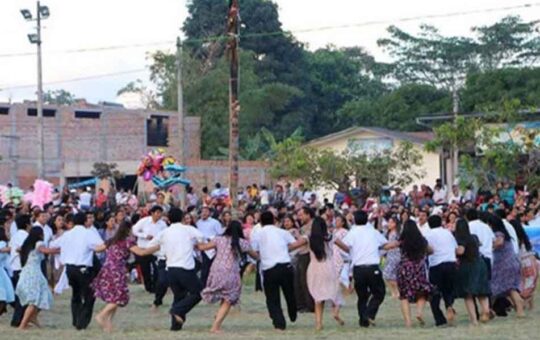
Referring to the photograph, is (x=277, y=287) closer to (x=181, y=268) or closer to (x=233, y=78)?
(x=181, y=268)

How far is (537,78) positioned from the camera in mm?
57000

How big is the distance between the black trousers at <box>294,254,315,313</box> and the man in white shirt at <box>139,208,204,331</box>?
2.83 meters

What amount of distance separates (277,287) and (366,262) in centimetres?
125

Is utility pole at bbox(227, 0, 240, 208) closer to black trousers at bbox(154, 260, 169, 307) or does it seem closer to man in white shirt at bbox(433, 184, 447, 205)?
man in white shirt at bbox(433, 184, 447, 205)

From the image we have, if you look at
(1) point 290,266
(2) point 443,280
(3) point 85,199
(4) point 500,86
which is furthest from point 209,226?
(4) point 500,86

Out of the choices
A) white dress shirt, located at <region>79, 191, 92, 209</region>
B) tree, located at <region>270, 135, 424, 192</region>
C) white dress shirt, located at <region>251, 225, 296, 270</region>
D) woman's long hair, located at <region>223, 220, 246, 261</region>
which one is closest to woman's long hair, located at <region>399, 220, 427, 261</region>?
white dress shirt, located at <region>251, 225, 296, 270</region>

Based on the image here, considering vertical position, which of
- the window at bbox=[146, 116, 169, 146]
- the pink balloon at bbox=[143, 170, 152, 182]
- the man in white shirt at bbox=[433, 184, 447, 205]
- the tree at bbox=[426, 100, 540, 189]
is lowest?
the man in white shirt at bbox=[433, 184, 447, 205]

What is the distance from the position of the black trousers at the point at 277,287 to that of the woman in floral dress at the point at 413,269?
59.3 inches

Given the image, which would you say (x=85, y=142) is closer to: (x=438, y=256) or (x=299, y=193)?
(x=299, y=193)

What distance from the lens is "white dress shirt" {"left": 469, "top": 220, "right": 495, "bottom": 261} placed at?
59.8 feet

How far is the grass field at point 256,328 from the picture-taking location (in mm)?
15820

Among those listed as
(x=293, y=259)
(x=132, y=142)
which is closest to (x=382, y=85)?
(x=132, y=142)

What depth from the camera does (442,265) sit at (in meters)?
17.2

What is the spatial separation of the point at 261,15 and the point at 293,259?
57584 millimetres
